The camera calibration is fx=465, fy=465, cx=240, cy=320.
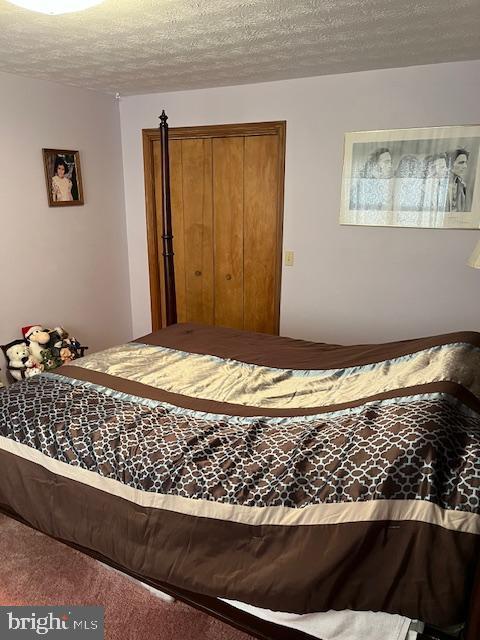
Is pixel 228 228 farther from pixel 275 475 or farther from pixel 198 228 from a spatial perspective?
pixel 275 475

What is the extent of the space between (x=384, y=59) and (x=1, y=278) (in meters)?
2.63

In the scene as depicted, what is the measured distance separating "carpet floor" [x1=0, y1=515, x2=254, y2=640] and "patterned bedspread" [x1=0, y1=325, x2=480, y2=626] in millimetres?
359

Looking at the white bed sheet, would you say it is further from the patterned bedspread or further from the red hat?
the red hat

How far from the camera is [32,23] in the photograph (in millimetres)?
2006

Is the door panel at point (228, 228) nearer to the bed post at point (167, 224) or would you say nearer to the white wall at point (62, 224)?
the bed post at point (167, 224)

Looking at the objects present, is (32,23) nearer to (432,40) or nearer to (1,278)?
(1,278)

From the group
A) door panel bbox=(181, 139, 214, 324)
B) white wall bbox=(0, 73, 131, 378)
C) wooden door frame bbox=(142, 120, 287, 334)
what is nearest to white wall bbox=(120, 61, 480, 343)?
wooden door frame bbox=(142, 120, 287, 334)

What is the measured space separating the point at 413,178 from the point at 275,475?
2188 millimetres

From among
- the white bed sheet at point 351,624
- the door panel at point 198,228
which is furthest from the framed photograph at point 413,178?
the white bed sheet at point 351,624

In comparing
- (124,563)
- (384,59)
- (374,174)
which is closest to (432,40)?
(384,59)

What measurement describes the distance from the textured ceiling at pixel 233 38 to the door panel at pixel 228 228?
0.55 metres

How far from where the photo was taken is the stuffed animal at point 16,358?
9.69 ft

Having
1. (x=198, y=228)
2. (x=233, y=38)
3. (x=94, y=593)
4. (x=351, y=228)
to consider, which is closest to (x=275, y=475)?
(x=94, y=593)

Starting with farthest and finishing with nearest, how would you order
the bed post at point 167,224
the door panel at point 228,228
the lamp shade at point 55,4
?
the door panel at point 228,228
the bed post at point 167,224
the lamp shade at point 55,4
